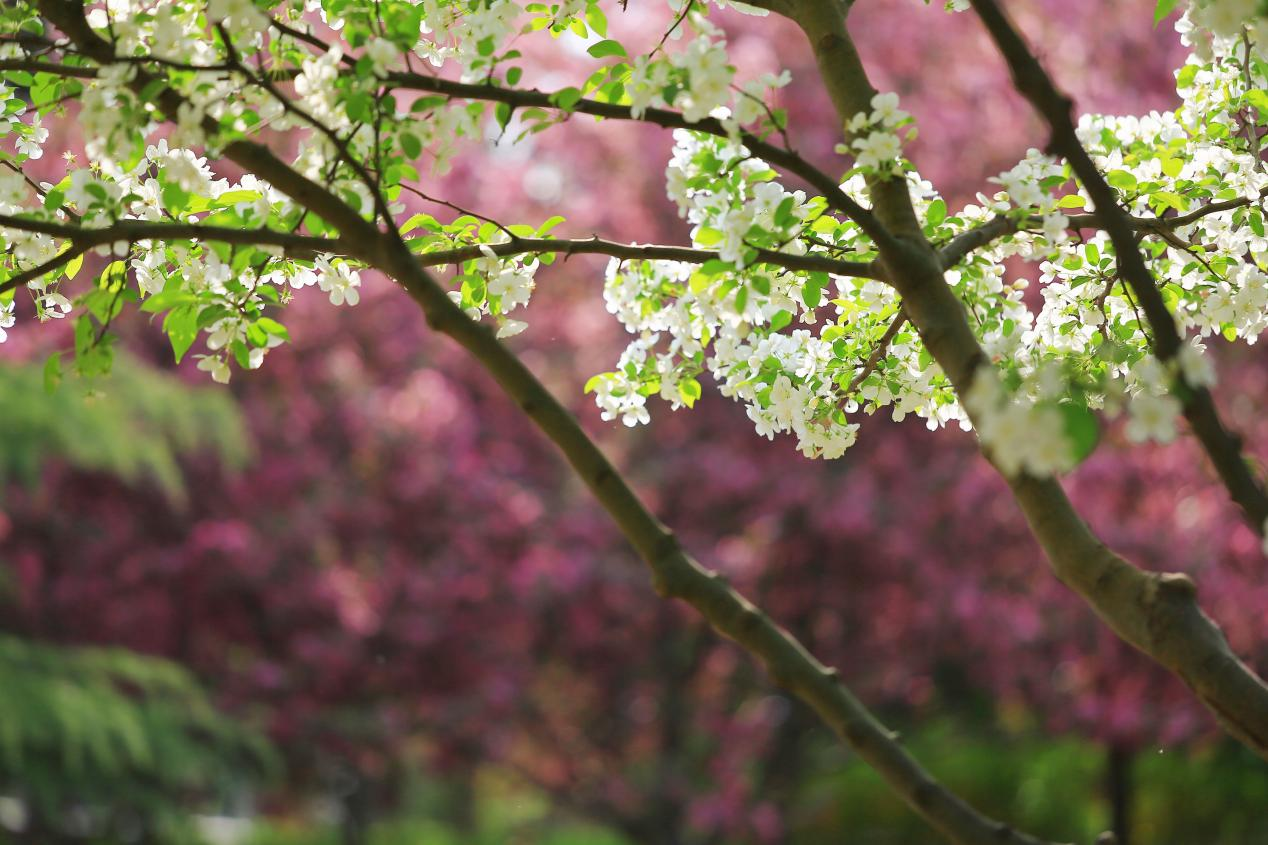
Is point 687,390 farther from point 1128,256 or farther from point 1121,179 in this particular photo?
point 1128,256

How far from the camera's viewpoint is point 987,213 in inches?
73.1

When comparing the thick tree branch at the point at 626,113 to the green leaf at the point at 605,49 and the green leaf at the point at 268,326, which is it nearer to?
the green leaf at the point at 605,49

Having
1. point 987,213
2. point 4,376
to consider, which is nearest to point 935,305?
point 987,213

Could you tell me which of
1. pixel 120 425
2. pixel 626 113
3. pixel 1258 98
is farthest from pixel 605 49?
pixel 120 425

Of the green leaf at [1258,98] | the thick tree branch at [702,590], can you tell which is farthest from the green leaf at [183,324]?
the green leaf at [1258,98]

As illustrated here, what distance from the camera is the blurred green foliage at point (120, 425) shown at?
17.0ft

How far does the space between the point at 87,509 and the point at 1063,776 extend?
5.60 m

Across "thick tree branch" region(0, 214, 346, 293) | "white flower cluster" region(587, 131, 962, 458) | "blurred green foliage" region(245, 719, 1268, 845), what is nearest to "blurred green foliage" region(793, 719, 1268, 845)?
"blurred green foliage" region(245, 719, 1268, 845)

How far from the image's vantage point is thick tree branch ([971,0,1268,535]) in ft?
3.67

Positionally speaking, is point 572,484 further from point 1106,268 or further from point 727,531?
Answer: point 1106,268

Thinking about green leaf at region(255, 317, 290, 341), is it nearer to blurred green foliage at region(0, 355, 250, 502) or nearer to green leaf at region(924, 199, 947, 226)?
green leaf at region(924, 199, 947, 226)

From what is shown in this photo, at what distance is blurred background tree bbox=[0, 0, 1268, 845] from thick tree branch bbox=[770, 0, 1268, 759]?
500 centimetres

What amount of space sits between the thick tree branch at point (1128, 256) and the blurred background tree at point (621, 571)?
530cm

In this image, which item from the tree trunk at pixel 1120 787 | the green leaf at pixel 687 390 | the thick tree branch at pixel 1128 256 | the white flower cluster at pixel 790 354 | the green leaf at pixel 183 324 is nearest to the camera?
the thick tree branch at pixel 1128 256
